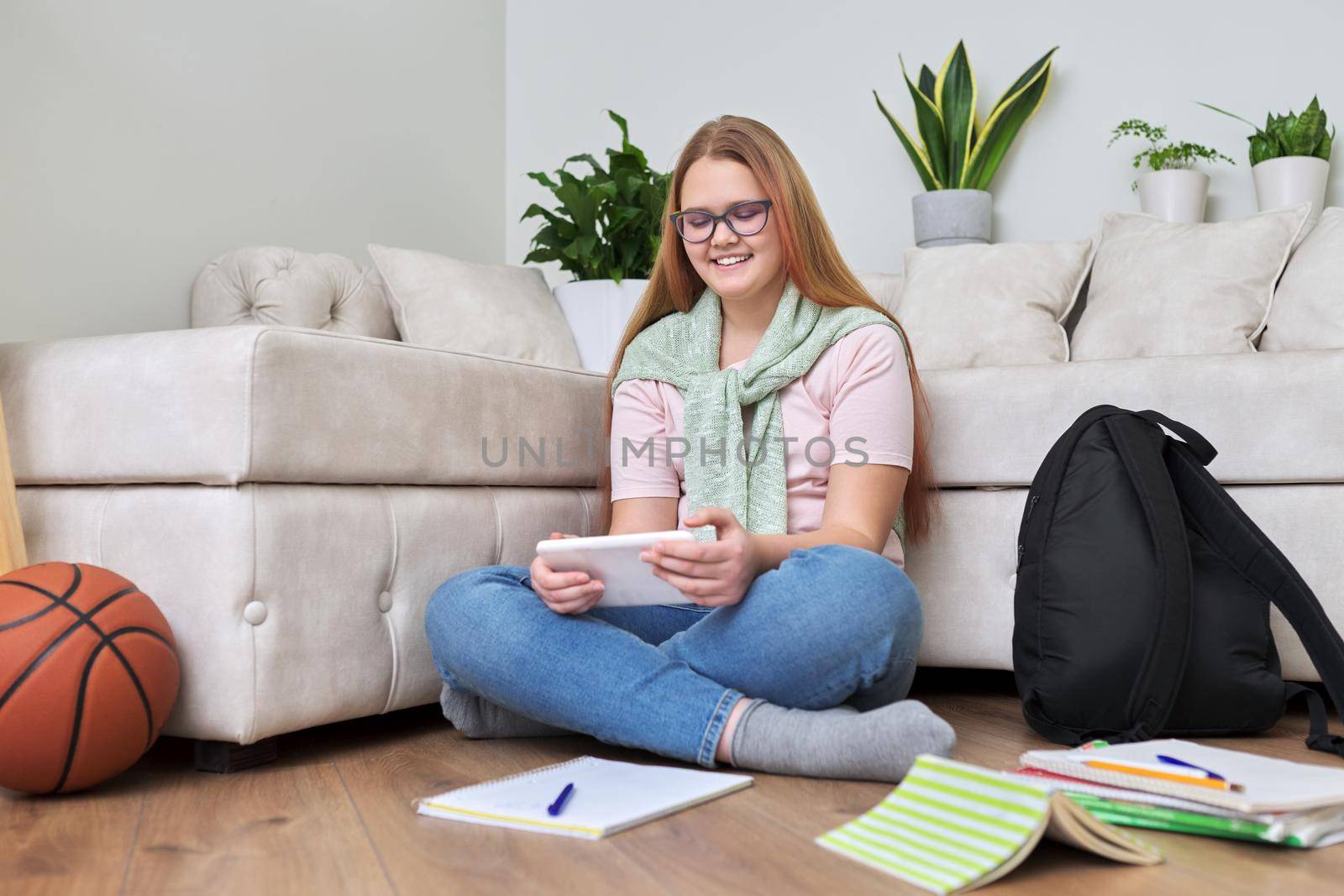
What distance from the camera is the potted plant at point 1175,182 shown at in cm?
255

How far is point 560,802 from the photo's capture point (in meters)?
1.04

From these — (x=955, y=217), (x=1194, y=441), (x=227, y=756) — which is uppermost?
(x=955, y=217)

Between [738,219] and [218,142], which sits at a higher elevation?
[218,142]

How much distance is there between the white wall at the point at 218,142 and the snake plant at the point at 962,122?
1218 mm

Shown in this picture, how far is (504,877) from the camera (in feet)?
2.92

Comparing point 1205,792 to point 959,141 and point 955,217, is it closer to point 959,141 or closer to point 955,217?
point 955,217

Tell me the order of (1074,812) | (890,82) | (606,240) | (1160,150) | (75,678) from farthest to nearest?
(890,82) < (1160,150) < (606,240) < (75,678) < (1074,812)

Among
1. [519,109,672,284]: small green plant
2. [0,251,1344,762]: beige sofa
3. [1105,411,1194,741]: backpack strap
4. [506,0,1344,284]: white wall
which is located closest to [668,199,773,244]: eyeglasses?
[0,251,1344,762]: beige sofa

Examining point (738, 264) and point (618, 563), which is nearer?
point (618, 563)

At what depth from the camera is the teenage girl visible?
118 centimetres

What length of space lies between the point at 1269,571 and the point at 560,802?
2.92 feet

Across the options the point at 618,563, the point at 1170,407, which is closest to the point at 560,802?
the point at 618,563

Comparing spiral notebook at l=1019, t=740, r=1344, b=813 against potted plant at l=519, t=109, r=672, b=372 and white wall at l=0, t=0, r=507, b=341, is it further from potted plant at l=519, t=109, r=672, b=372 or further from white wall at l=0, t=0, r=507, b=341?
white wall at l=0, t=0, r=507, b=341

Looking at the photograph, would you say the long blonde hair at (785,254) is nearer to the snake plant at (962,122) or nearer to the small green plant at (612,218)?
the small green plant at (612,218)
